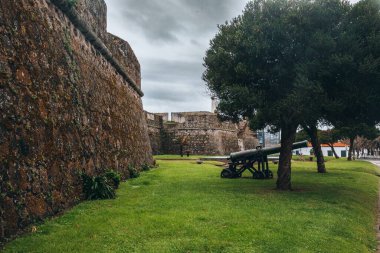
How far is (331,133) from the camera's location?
3997cm

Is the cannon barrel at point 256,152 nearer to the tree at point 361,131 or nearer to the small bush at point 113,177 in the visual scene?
the tree at point 361,131

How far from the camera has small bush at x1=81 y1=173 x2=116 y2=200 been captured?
26.9ft

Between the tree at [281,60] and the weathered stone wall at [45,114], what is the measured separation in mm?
4081

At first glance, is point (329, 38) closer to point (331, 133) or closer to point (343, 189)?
point (343, 189)

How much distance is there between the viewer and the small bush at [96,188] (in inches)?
323

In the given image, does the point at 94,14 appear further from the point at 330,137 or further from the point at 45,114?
the point at 330,137

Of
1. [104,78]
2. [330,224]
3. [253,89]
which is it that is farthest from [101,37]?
[330,224]

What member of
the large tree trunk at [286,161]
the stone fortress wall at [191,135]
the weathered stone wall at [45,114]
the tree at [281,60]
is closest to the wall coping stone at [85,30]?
the weathered stone wall at [45,114]

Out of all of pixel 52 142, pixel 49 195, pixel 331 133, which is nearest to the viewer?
pixel 49 195

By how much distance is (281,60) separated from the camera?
10938 mm

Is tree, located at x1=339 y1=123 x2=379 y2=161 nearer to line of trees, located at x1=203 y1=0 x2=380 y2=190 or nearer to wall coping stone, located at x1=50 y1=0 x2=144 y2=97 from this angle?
line of trees, located at x1=203 y1=0 x2=380 y2=190

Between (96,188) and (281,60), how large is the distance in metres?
6.27

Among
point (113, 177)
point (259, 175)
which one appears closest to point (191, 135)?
point (259, 175)

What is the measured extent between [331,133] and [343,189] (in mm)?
29817
